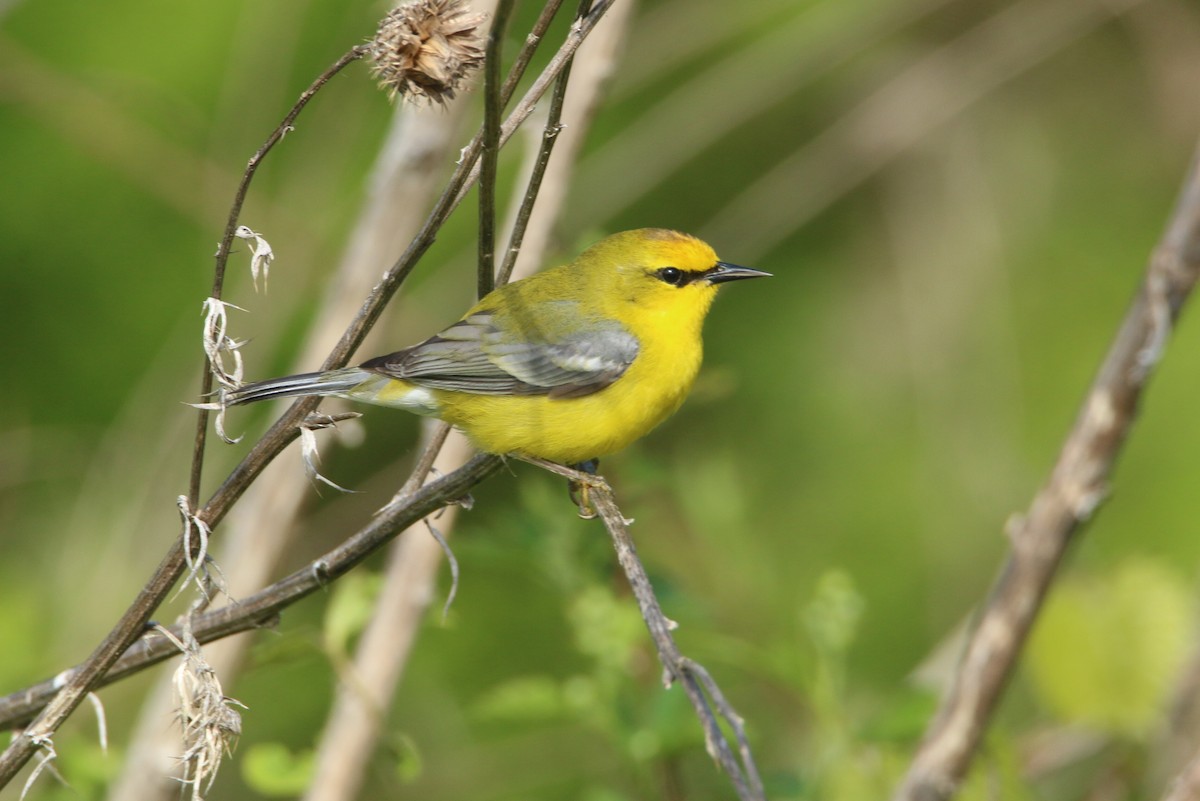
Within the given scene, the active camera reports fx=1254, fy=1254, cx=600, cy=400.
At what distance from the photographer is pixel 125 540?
4086 mm

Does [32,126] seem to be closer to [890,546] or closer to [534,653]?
[534,653]

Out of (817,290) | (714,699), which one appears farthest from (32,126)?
Answer: (714,699)

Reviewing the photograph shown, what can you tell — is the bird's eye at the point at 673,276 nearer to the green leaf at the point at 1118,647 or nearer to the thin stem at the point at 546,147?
the green leaf at the point at 1118,647

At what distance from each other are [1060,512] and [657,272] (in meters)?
1.38

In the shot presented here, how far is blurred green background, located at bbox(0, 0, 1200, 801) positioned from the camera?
426cm

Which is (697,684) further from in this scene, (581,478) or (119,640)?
(581,478)

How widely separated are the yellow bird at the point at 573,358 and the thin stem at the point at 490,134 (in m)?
0.93

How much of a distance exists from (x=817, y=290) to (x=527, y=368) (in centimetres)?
239

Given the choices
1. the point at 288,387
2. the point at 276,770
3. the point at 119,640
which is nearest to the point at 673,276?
the point at 288,387

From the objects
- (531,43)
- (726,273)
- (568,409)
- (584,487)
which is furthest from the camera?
(726,273)

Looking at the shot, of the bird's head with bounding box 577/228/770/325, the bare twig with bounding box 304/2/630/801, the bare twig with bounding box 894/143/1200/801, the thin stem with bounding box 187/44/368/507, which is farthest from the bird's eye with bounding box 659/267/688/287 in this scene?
the thin stem with bounding box 187/44/368/507

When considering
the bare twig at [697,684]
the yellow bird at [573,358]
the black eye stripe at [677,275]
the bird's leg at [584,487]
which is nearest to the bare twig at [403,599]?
the yellow bird at [573,358]

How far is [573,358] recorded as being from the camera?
3.35 m

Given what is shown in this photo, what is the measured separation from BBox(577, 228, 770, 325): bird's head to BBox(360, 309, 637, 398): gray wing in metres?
0.20
